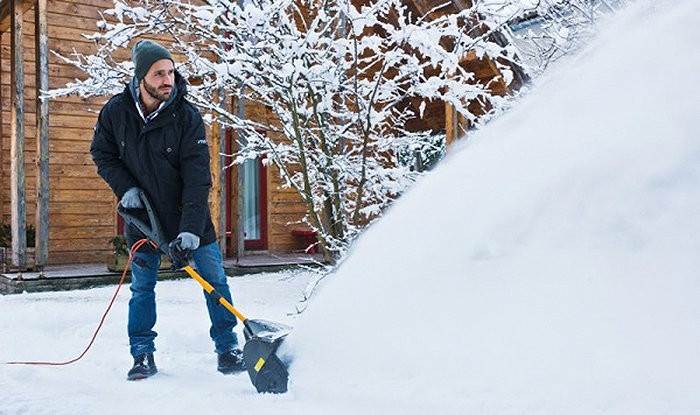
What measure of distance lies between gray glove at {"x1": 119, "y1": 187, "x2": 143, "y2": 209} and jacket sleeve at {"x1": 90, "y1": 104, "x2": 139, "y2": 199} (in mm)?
66

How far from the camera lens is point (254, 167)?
1127 centimetres

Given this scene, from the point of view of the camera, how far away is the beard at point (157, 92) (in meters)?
3.56

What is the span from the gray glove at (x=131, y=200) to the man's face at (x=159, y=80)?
498 mm

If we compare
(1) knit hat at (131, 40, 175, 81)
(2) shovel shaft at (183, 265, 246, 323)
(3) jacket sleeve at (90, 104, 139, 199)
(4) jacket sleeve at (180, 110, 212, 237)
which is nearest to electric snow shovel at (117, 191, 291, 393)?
(2) shovel shaft at (183, 265, 246, 323)

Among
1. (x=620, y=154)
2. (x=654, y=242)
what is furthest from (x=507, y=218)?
(x=654, y=242)

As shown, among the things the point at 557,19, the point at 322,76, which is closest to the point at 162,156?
the point at 322,76

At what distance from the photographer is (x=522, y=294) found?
3.74 m

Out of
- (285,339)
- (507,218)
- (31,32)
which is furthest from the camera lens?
(31,32)

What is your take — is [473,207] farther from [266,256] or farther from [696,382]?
[266,256]

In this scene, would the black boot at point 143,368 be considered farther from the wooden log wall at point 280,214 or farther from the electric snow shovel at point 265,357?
the wooden log wall at point 280,214

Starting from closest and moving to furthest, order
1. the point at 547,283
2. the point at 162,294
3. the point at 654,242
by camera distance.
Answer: the point at 547,283 → the point at 654,242 → the point at 162,294

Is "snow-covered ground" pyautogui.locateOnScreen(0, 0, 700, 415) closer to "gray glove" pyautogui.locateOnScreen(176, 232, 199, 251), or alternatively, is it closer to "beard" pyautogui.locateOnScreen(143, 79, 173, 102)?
"gray glove" pyautogui.locateOnScreen(176, 232, 199, 251)

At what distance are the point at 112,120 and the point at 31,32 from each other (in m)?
6.43

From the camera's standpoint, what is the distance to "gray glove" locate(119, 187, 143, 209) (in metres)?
3.54
